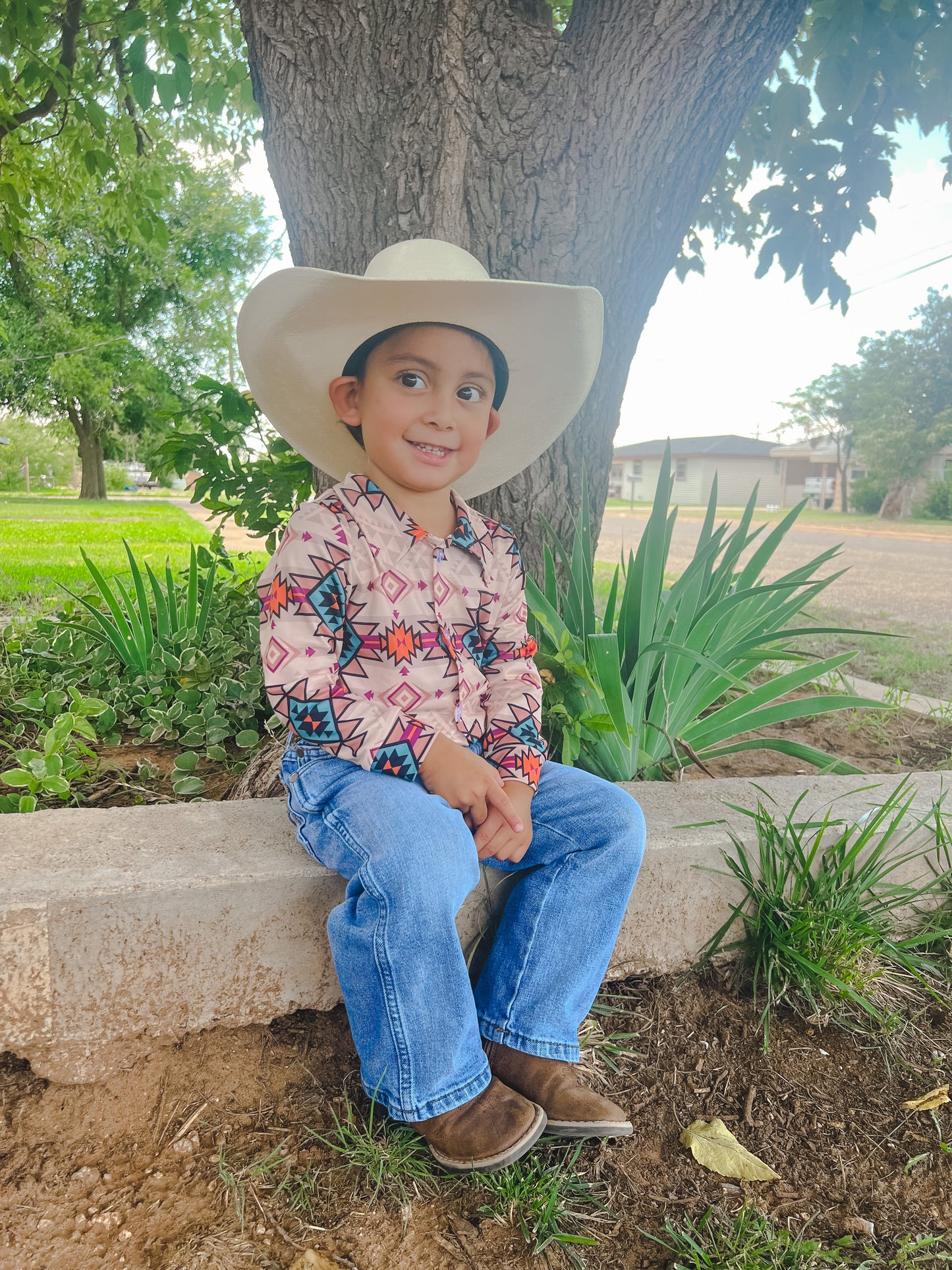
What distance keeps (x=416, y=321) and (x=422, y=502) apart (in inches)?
14.2

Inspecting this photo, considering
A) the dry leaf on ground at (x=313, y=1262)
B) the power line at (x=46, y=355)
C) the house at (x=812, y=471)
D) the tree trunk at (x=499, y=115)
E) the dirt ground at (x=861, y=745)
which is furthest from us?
the house at (x=812, y=471)

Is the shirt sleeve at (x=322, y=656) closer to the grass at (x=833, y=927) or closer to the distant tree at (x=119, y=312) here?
the grass at (x=833, y=927)

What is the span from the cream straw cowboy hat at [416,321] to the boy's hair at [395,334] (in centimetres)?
1

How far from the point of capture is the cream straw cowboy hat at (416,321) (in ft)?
5.36

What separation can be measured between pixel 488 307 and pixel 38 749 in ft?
5.49

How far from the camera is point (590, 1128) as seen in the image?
1.37 m

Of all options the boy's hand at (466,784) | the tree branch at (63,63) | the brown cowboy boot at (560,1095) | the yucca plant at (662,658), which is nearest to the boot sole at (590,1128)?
the brown cowboy boot at (560,1095)

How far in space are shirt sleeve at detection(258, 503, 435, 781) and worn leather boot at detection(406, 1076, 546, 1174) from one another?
552 millimetres

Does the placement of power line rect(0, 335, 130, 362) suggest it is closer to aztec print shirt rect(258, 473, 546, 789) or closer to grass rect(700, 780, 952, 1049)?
aztec print shirt rect(258, 473, 546, 789)

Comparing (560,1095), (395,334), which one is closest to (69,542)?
(395,334)

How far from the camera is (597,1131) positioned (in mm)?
1370

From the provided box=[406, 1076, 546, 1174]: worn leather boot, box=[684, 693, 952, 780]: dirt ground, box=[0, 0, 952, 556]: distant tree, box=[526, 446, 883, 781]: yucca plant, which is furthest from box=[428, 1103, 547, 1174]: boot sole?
box=[0, 0, 952, 556]: distant tree

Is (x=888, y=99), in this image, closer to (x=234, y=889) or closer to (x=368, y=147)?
(x=368, y=147)

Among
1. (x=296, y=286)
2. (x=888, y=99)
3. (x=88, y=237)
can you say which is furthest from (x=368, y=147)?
(x=88, y=237)
